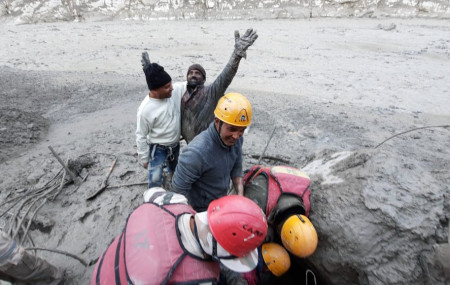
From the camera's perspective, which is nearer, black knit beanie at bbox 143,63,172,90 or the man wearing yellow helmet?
the man wearing yellow helmet

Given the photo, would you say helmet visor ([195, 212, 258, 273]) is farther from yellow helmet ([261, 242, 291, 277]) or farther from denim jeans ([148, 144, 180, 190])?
denim jeans ([148, 144, 180, 190])

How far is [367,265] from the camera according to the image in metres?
2.08

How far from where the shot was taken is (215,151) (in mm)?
2123

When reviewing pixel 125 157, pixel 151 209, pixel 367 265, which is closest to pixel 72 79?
pixel 125 157

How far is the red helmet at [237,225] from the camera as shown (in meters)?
1.43

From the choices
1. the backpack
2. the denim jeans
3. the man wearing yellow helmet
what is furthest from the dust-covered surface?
the man wearing yellow helmet

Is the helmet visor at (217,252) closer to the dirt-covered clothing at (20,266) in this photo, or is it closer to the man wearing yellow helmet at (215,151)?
the man wearing yellow helmet at (215,151)

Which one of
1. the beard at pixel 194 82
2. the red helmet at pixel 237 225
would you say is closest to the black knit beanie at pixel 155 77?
the beard at pixel 194 82

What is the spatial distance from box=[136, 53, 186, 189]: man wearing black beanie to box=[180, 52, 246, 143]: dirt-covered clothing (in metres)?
0.09

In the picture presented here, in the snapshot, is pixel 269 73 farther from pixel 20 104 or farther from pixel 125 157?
pixel 20 104

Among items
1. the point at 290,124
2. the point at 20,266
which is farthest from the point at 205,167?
the point at 290,124

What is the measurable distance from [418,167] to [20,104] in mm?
7117

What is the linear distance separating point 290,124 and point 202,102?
116 inches

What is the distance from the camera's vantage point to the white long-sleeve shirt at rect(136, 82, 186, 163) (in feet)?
8.59
